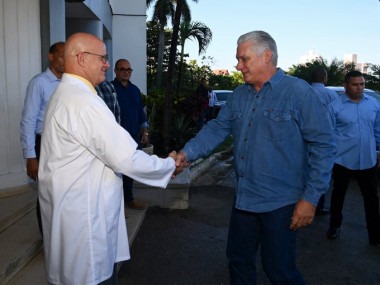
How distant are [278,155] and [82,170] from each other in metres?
1.26

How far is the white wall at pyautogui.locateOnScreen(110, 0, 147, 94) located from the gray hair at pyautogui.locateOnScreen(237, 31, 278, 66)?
38.6 ft

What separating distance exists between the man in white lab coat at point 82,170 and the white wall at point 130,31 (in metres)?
12.2

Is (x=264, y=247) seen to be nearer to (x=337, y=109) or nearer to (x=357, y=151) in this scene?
(x=357, y=151)

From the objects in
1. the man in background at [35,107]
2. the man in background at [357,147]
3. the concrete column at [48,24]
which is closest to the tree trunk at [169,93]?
the concrete column at [48,24]

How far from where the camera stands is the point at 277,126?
267 cm

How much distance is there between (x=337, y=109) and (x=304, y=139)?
2699 millimetres

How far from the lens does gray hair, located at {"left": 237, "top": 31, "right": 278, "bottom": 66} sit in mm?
2668

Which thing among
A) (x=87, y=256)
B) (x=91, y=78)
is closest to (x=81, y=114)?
(x=91, y=78)

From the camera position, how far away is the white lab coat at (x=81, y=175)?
2113mm

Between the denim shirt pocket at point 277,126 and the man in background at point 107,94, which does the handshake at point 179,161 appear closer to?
the denim shirt pocket at point 277,126

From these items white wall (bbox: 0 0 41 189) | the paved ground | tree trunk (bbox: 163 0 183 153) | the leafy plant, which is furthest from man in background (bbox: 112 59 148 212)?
the leafy plant

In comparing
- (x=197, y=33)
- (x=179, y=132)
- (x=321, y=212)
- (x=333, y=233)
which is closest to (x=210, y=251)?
(x=333, y=233)

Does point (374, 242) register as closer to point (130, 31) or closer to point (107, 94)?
point (107, 94)

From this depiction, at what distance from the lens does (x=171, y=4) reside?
27.0 m
